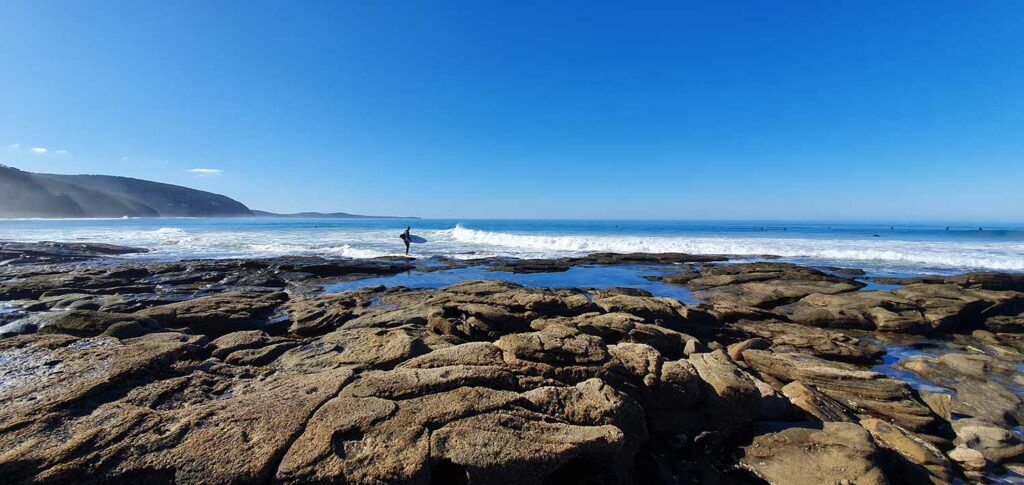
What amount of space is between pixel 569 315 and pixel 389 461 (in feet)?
22.0

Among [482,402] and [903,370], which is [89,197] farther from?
[903,370]

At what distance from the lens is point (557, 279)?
816 inches

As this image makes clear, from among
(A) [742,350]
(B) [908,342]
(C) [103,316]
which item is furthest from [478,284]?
(B) [908,342]

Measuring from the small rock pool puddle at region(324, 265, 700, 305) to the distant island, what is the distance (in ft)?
576

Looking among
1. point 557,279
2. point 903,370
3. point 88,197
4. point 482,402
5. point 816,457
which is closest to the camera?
point 482,402

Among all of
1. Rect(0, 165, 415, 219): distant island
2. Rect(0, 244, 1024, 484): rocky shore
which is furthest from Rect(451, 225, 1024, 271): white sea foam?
Rect(0, 165, 415, 219): distant island

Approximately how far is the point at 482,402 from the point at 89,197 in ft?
741

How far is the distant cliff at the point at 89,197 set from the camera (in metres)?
131

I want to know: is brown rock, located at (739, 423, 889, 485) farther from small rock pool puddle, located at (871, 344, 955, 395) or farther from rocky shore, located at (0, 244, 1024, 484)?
small rock pool puddle, located at (871, 344, 955, 395)

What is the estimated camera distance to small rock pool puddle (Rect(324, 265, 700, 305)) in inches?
704

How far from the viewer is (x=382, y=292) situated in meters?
14.9

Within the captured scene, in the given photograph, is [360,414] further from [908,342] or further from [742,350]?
[908,342]

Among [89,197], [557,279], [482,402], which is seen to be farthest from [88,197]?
[482,402]

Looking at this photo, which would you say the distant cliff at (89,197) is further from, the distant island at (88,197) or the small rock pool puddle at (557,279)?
the small rock pool puddle at (557,279)
